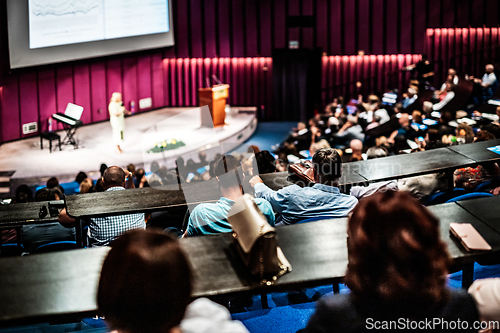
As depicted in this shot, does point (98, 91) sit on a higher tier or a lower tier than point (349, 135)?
higher

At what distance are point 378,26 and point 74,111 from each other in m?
7.83

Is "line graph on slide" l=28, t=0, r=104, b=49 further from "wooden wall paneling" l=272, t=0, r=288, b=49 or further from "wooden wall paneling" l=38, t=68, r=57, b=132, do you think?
"wooden wall paneling" l=272, t=0, r=288, b=49

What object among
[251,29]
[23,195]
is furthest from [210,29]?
[23,195]

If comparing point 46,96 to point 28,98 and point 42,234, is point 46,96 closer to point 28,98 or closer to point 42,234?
point 28,98

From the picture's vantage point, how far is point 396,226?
1.16 metres

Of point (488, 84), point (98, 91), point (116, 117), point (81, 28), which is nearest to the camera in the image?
point (488, 84)

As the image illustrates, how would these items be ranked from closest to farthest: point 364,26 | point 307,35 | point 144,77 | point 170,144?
1. point 170,144
2. point 144,77
3. point 364,26
4. point 307,35

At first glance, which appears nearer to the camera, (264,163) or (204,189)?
(204,189)

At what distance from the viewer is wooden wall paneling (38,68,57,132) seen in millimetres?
10273

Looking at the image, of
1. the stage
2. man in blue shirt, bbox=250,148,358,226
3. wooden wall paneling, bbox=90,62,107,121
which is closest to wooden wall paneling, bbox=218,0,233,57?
the stage

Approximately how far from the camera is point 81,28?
32.5 feet

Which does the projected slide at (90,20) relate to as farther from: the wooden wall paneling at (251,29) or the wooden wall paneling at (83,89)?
the wooden wall paneling at (251,29)

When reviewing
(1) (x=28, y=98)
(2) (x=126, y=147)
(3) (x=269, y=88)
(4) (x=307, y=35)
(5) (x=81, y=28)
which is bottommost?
(2) (x=126, y=147)

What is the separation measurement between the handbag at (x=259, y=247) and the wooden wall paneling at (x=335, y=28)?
472 inches
